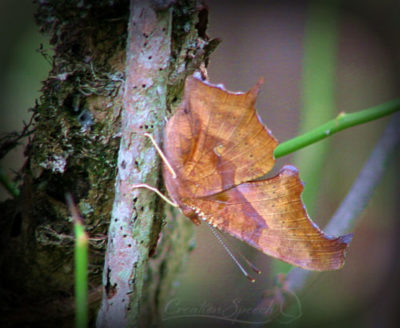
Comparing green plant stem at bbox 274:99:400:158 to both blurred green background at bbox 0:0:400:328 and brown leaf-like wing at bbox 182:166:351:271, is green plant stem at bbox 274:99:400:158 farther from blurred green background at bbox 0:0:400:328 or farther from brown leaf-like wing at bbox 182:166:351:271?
blurred green background at bbox 0:0:400:328

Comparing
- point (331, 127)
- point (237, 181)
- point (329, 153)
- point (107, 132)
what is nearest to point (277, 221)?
point (237, 181)

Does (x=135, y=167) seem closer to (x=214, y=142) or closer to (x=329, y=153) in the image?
(x=214, y=142)

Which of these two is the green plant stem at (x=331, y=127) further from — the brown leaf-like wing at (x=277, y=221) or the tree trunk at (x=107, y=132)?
the tree trunk at (x=107, y=132)

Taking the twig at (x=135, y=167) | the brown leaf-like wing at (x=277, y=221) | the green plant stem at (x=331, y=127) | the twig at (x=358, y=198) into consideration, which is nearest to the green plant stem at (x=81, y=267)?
the twig at (x=135, y=167)

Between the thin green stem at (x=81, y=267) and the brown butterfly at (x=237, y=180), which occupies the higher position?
the brown butterfly at (x=237, y=180)

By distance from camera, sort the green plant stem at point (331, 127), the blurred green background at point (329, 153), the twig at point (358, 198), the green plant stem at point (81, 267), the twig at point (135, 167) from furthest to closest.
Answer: the blurred green background at point (329, 153) → the twig at point (358, 198) → the green plant stem at point (331, 127) → the twig at point (135, 167) → the green plant stem at point (81, 267)

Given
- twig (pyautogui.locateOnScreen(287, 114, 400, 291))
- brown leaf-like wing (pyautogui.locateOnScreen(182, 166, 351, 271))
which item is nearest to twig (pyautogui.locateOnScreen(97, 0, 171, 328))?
brown leaf-like wing (pyautogui.locateOnScreen(182, 166, 351, 271))
